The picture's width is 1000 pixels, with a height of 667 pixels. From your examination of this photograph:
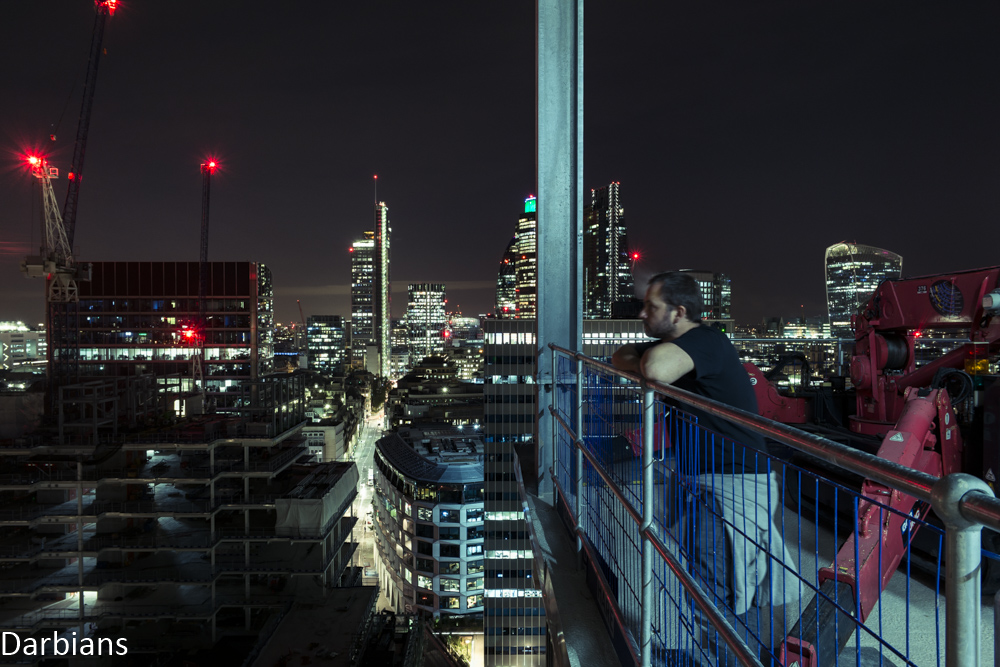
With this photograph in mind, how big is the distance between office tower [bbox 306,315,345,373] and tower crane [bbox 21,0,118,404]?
9649 centimetres

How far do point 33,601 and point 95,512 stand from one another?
3474 mm

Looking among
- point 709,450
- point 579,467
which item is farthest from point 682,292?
point 579,467

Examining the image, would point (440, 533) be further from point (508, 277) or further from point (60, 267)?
point (508, 277)

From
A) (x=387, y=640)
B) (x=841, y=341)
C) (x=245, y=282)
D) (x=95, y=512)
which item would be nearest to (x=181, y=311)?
(x=245, y=282)

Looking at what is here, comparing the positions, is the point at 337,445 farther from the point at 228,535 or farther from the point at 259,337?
the point at 228,535

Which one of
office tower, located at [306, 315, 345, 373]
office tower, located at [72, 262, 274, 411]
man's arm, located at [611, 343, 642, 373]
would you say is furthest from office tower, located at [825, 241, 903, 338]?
office tower, located at [306, 315, 345, 373]

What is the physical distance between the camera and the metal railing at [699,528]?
745mm

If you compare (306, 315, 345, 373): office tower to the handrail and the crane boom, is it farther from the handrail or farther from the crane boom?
the handrail

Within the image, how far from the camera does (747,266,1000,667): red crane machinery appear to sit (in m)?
2.12

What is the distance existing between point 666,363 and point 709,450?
430 mm

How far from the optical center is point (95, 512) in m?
17.1

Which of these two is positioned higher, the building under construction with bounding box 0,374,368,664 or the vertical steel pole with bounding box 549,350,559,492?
the vertical steel pole with bounding box 549,350,559,492

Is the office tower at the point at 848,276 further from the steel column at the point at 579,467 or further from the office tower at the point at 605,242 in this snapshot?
the office tower at the point at 605,242

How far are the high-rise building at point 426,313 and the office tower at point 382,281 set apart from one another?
11768 mm
